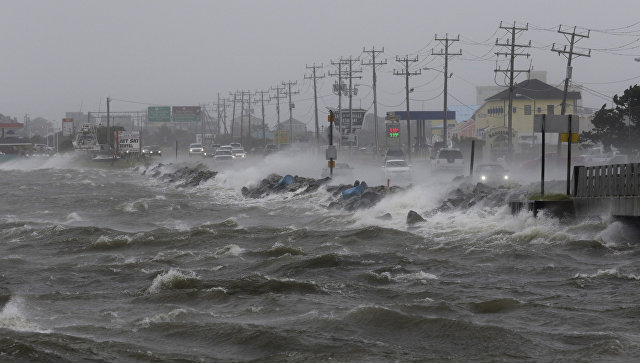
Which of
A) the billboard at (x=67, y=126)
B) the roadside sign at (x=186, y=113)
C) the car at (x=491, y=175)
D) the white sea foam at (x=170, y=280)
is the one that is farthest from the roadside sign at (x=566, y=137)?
the roadside sign at (x=186, y=113)

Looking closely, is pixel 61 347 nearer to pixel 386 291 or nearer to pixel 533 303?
pixel 386 291

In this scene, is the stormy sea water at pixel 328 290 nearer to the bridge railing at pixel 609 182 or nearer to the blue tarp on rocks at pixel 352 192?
the bridge railing at pixel 609 182

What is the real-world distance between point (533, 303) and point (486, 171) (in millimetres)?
33970

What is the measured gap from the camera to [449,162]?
183ft

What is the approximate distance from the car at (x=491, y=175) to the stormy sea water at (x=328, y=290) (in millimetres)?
15780

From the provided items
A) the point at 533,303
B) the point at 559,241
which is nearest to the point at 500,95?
the point at 559,241

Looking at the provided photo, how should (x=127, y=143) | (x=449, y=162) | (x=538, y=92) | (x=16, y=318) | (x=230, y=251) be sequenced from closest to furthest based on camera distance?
1. (x=16, y=318)
2. (x=230, y=251)
3. (x=449, y=162)
4. (x=538, y=92)
5. (x=127, y=143)

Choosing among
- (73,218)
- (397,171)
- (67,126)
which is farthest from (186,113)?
(73,218)

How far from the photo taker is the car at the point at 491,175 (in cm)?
4475

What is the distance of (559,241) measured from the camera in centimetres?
2155

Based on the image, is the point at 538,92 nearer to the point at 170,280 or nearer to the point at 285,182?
the point at 285,182

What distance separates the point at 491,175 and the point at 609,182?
74.8 ft

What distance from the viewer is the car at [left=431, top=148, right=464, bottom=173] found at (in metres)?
55.9

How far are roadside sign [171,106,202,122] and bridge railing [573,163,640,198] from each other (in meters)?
135
